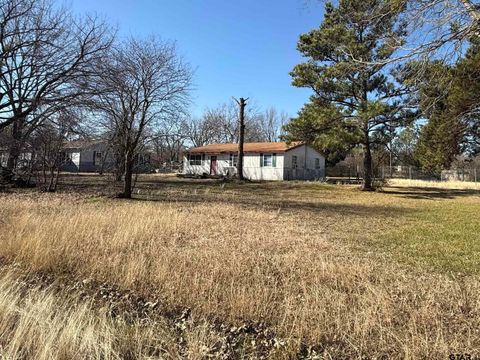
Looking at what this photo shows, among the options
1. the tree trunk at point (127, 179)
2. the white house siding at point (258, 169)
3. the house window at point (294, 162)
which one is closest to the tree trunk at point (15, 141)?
the tree trunk at point (127, 179)

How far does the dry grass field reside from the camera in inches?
119

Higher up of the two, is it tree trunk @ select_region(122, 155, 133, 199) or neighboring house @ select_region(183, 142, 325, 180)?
neighboring house @ select_region(183, 142, 325, 180)

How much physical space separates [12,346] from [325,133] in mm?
21503

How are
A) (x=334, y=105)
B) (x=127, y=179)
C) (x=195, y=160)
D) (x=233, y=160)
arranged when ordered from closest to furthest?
(x=127, y=179), (x=334, y=105), (x=233, y=160), (x=195, y=160)

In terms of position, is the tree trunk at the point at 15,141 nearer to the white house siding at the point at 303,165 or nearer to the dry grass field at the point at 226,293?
the dry grass field at the point at 226,293

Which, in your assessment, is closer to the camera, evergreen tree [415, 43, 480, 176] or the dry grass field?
the dry grass field

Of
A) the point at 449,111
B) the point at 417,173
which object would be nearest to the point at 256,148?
the point at 449,111

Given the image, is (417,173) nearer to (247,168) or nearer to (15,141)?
(247,168)

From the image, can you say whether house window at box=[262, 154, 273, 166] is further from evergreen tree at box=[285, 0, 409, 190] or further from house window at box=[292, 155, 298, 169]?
evergreen tree at box=[285, 0, 409, 190]

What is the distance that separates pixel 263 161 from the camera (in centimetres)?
3431

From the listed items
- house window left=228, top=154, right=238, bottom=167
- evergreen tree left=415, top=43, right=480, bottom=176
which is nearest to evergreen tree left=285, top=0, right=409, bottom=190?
evergreen tree left=415, top=43, right=480, bottom=176

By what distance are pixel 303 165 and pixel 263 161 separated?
4.08 meters

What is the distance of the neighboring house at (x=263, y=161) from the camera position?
3334 centimetres

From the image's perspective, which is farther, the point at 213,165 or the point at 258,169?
the point at 213,165
